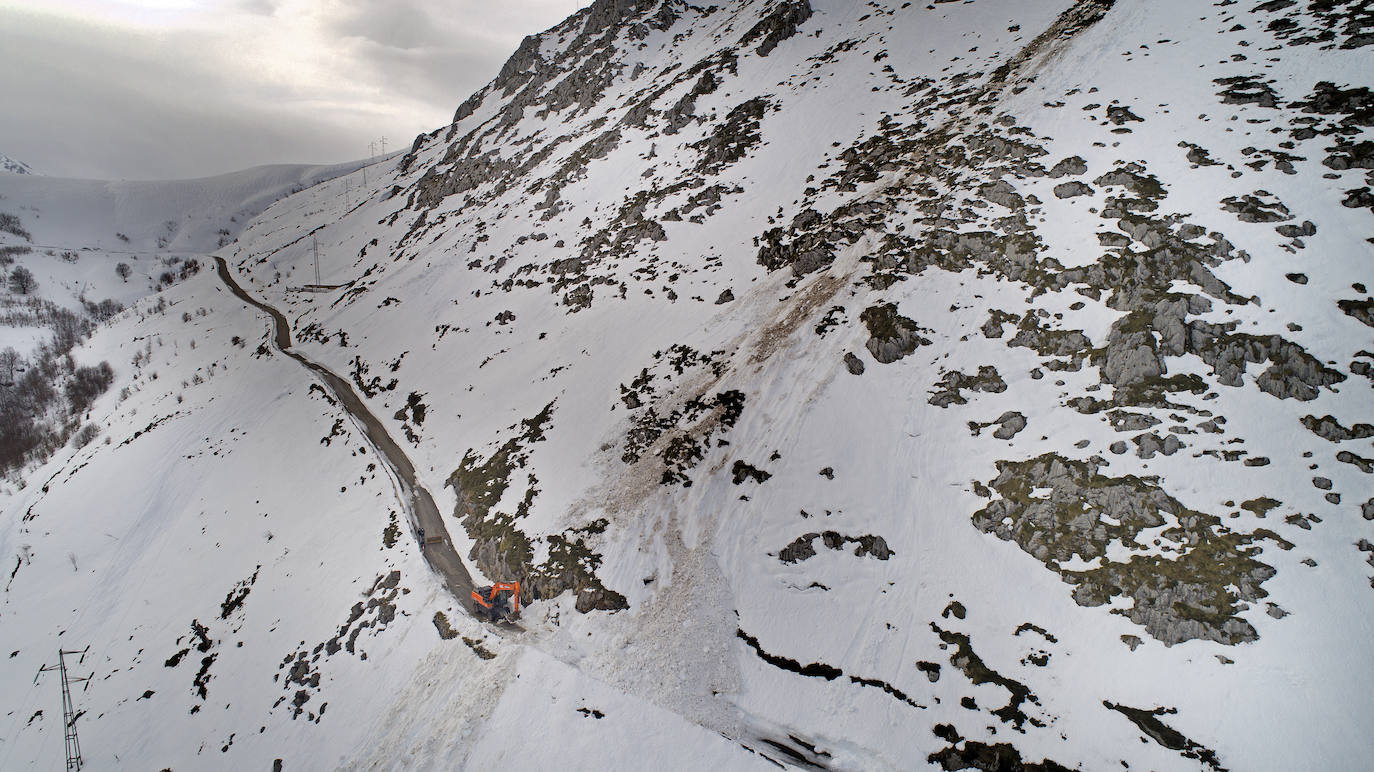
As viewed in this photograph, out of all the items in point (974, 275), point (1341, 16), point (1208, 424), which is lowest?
point (1208, 424)

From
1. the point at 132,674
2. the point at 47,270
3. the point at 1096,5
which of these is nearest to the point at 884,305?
the point at 1096,5

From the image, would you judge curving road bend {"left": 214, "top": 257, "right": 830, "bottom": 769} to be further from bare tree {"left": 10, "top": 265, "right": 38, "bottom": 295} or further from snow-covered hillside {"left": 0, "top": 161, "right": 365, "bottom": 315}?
bare tree {"left": 10, "top": 265, "right": 38, "bottom": 295}

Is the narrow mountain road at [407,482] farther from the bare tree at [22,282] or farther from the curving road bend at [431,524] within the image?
the bare tree at [22,282]

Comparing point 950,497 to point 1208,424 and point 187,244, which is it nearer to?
point 1208,424

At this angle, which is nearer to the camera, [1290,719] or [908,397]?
[1290,719]

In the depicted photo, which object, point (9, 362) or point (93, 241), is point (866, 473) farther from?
point (93, 241)

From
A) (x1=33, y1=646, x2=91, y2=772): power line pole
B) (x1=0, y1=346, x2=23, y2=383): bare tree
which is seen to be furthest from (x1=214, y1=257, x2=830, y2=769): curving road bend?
(x1=0, y1=346, x2=23, y2=383): bare tree
